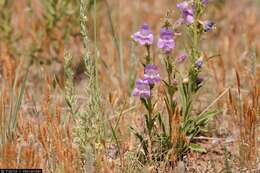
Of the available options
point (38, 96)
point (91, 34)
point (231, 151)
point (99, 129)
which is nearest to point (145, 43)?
point (99, 129)

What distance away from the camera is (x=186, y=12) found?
8.64 ft

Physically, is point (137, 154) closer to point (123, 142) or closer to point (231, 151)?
point (123, 142)

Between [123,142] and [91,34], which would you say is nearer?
[123,142]

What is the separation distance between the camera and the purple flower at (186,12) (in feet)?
8.61

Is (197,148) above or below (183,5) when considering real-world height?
below

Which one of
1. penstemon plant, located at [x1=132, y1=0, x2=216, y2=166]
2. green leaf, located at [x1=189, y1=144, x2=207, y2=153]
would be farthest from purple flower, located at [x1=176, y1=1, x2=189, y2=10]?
green leaf, located at [x1=189, y1=144, x2=207, y2=153]

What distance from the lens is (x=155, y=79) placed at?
8.34ft

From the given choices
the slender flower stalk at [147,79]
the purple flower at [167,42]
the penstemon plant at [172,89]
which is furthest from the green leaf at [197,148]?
the purple flower at [167,42]

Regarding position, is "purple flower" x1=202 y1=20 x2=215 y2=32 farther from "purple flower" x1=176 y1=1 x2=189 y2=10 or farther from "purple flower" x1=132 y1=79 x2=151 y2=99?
"purple flower" x1=132 y1=79 x2=151 y2=99

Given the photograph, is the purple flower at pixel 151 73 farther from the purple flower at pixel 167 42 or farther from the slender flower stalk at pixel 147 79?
the purple flower at pixel 167 42

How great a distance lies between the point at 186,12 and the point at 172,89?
1.21 feet

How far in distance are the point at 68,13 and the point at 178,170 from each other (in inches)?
79.5

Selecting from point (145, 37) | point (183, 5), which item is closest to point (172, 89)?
point (145, 37)

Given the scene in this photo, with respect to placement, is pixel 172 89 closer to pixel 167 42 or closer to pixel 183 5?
pixel 167 42
